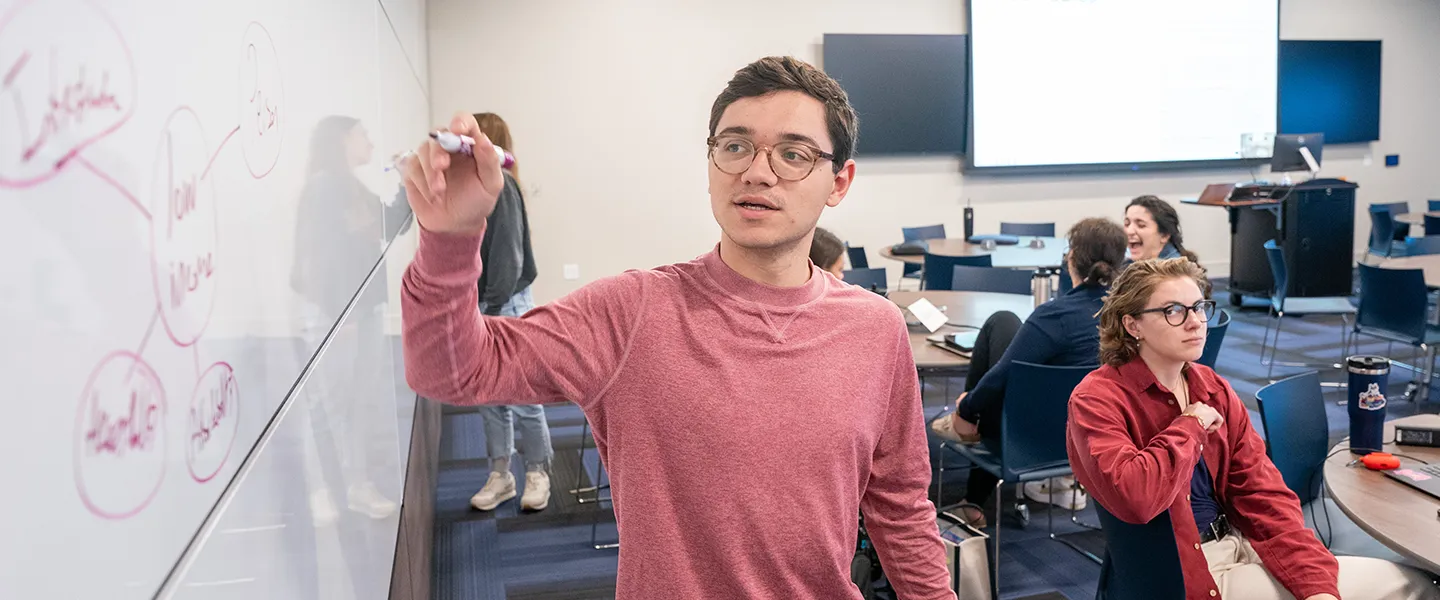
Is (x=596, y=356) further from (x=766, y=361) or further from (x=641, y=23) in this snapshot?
(x=641, y=23)

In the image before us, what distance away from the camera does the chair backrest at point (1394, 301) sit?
5152 millimetres

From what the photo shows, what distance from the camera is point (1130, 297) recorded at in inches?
98.0

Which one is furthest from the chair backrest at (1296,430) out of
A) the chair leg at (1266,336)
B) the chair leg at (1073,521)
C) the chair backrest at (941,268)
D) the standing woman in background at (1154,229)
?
the chair leg at (1266,336)

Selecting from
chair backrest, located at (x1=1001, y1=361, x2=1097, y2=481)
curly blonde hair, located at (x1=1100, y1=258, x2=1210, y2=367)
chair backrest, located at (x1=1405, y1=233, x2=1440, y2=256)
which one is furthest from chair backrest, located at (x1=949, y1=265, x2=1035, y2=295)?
chair backrest, located at (x1=1405, y1=233, x2=1440, y2=256)

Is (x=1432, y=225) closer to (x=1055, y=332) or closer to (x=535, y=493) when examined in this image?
(x=1055, y=332)

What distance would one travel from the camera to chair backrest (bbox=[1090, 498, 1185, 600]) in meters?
2.23

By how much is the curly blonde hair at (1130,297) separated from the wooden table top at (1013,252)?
10.6 ft

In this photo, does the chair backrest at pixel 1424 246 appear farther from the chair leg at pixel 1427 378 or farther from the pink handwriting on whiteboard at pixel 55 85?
the pink handwriting on whiteboard at pixel 55 85

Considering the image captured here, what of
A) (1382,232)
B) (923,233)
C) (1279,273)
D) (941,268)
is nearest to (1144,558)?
(941,268)

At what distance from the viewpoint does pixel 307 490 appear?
1.24 metres

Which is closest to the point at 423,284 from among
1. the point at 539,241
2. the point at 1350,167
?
the point at 539,241

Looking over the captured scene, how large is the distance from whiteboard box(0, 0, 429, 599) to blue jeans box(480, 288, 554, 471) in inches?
123

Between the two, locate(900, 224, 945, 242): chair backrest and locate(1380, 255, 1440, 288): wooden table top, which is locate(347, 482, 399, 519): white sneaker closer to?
locate(1380, 255, 1440, 288): wooden table top

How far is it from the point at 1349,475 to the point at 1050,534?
5.34 ft
